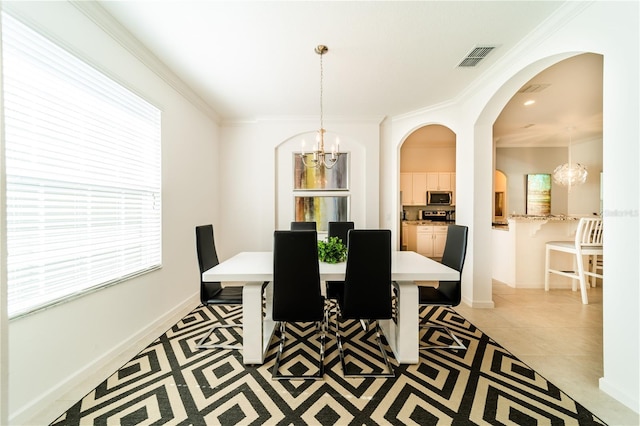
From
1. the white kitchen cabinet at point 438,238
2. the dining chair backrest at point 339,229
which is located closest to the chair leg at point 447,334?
the dining chair backrest at point 339,229

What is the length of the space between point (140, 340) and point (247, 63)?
2.83m

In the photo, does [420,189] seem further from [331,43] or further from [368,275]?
[368,275]

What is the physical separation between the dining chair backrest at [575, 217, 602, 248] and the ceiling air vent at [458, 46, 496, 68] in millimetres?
2500

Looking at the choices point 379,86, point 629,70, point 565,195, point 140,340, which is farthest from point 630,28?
point 565,195

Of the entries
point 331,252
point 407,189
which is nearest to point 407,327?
point 331,252

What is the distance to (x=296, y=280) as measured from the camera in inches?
72.2

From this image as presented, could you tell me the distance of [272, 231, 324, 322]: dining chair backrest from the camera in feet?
5.88

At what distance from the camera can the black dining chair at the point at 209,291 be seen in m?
2.22

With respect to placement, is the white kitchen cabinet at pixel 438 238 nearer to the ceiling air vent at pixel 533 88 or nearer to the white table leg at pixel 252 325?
the ceiling air vent at pixel 533 88

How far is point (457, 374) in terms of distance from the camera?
185 cm

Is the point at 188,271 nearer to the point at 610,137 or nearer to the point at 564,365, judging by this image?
the point at 564,365

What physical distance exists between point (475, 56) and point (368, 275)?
2375 millimetres

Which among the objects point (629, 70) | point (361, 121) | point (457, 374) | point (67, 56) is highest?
point (361, 121)

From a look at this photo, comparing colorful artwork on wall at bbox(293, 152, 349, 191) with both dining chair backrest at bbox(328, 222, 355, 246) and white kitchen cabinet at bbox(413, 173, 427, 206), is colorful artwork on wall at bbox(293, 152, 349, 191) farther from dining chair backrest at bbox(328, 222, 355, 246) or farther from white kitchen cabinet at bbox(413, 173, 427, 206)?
white kitchen cabinet at bbox(413, 173, 427, 206)
